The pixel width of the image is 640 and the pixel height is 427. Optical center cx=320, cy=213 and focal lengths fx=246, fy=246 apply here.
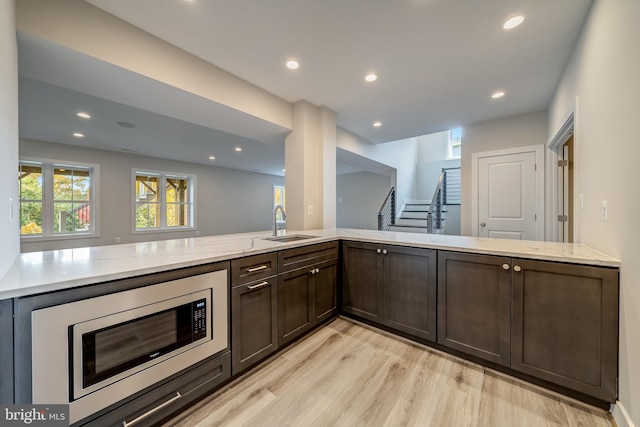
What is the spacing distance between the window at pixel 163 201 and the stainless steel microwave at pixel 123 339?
652cm

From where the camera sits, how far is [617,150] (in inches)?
54.4

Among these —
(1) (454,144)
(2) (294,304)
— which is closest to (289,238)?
(2) (294,304)

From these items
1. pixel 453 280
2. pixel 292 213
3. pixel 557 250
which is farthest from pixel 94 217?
pixel 557 250

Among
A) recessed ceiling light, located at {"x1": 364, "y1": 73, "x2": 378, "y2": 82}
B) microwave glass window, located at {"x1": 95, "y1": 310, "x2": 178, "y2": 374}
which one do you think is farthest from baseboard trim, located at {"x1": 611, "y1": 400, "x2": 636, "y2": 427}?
recessed ceiling light, located at {"x1": 364, "y1": 73, "x2": 378, "y2": 82}

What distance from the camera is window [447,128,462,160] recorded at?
7.11 meters

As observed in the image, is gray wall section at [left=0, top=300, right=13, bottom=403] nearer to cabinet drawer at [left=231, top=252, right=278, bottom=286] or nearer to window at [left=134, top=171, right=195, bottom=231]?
cabinet drawer at [left=231, top=252, right=278, bottom=286]

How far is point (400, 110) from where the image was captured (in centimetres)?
353

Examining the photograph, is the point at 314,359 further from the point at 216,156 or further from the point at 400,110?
the point at 216,156

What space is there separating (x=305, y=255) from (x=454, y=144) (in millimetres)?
6862

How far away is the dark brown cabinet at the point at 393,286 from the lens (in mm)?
2033

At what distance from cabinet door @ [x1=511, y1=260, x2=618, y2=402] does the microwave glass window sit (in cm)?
218

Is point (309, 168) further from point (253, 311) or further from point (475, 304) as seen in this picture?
point (475, 304)

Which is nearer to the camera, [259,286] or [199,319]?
[199,319]

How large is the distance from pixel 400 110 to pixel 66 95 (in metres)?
4.25
